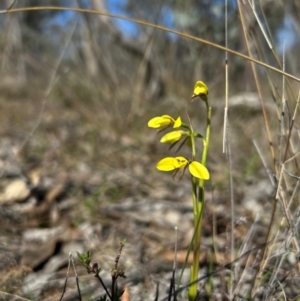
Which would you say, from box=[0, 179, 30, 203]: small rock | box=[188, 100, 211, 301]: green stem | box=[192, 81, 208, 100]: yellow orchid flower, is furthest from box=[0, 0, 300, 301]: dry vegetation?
box=[192, 81, 208, 100]: yellow orchid flower

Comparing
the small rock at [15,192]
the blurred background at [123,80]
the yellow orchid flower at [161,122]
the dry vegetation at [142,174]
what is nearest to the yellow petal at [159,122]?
the yellow orchid flower at [161,122]

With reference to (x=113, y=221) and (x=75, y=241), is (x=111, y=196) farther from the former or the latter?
(x=75, y=241)

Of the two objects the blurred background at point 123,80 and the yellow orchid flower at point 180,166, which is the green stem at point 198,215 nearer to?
the yellow orchid flower at point 180,166

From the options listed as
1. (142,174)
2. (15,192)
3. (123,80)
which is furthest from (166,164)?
(123,80)

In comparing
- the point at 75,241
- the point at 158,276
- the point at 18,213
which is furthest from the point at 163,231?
the point at 18,213

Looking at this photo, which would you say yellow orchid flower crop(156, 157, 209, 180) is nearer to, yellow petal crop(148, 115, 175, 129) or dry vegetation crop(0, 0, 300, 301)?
yellow petal crop(148, 115, 175, 129)

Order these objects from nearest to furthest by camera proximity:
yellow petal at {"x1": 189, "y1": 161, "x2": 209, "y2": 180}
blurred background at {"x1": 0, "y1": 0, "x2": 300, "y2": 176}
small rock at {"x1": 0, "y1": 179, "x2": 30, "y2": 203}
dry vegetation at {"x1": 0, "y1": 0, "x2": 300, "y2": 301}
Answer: yellow petal at {"x1": 189, "y1": 161, "x2": 209, "y2": 180} → dry vegetation at {"x1": 0, "y1": 0, "x2": 300, "y2": 301} → small rock at {"x1": 0, "y1": 179, "x2": 30, "y2": 203} → blurred background at {"x1": 0, "y1": 0, "x2": 300, "y2": 176}
